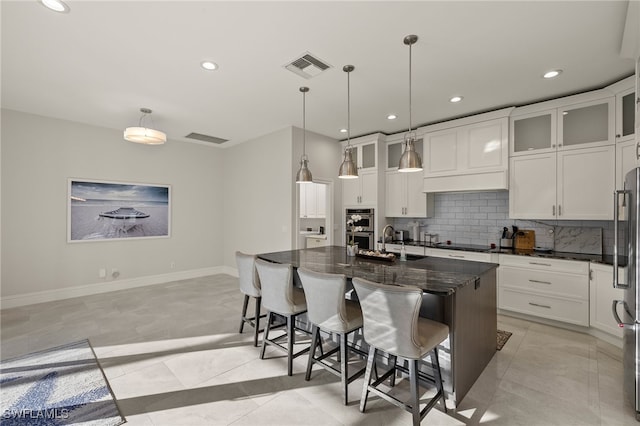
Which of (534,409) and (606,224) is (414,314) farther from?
(606,224)

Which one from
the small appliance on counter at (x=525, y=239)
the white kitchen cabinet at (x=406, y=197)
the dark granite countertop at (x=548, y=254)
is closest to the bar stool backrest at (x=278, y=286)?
the dark granite countertop at (x=548, y=254)

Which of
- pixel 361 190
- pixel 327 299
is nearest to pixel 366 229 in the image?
pixel 361 190

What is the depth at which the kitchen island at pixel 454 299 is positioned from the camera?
6.73ft

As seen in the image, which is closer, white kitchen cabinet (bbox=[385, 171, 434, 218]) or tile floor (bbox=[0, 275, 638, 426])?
tile floor (bbox=[0, 275, 638, 426])

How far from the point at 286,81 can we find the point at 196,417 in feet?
10.8

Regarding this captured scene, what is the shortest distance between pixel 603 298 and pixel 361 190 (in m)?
3.62

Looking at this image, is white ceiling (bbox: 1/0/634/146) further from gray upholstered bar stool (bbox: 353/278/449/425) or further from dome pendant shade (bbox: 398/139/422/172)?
gray upholstered bar stool (bbox: 353/278/449/425)

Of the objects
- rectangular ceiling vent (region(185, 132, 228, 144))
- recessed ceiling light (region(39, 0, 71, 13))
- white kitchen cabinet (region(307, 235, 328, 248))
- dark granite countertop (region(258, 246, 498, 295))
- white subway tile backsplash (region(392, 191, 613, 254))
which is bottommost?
white kitchen cabinet (region(307, 235, 328, 248))

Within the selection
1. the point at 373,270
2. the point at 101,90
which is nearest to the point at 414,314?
the point at 373,270

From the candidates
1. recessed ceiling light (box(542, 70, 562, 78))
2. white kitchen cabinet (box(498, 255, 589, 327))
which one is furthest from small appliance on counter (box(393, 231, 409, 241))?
recessed ceiling light (box(542, 70, 562, 78))

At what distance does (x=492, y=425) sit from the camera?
1.88 meters

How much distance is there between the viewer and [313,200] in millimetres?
6961

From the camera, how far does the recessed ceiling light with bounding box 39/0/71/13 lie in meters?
2.04

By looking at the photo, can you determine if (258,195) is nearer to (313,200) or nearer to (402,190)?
(313,200)
